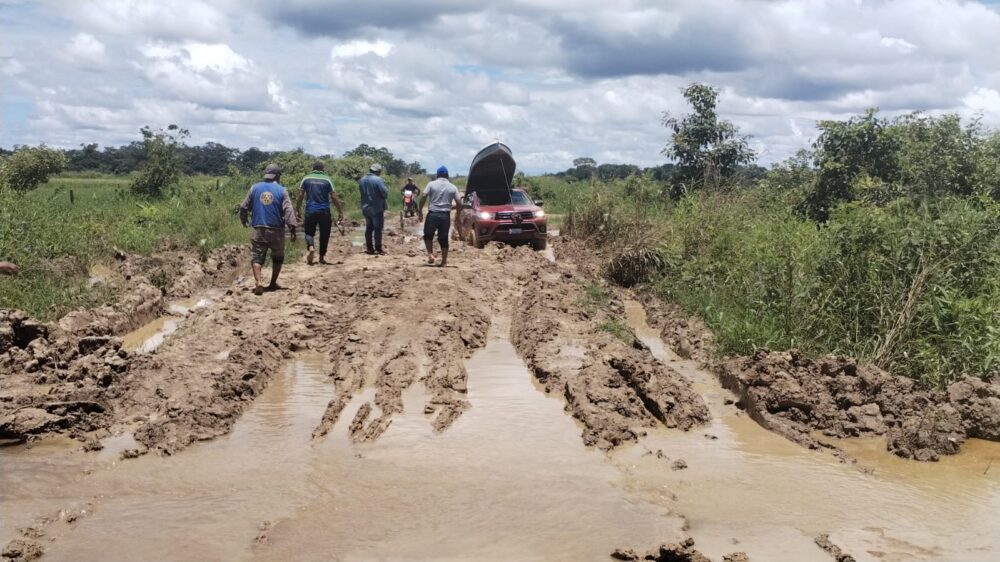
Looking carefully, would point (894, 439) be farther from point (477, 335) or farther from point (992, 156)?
point (992, 156)

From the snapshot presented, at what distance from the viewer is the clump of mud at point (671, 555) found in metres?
3.94

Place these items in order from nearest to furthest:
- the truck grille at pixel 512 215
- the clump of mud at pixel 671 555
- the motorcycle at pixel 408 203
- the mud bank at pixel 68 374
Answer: the clump of mud at pixel 671 555 < the mud bank at pixel 68 374 < the truck grille at pixel 512 215 < the motorcycle at pixel 408 203

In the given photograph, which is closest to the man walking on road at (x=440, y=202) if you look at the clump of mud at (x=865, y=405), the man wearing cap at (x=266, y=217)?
the man wearing cap at (x=266, y=217)

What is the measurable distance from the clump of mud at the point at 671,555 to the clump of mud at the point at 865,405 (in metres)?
2.46

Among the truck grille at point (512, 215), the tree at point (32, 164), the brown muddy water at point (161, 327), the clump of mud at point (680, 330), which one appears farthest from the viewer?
the tree at point (32, 164)

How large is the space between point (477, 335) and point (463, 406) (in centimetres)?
254

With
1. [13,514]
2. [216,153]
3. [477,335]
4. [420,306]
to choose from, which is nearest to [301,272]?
[420,306]

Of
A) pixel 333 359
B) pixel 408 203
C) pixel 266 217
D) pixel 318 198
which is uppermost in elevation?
pixel 318 198

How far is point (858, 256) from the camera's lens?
8203 millimetres

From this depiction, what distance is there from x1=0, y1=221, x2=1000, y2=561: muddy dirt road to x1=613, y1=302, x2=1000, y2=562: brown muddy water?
0.06 ft

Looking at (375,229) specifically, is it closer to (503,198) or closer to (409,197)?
(503,198)

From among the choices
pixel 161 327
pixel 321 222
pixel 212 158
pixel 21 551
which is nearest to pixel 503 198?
pixel 321 222

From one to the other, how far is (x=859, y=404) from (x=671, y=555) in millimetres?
3358

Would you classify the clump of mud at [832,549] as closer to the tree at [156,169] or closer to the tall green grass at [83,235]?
the tall green grass at [83,235]
